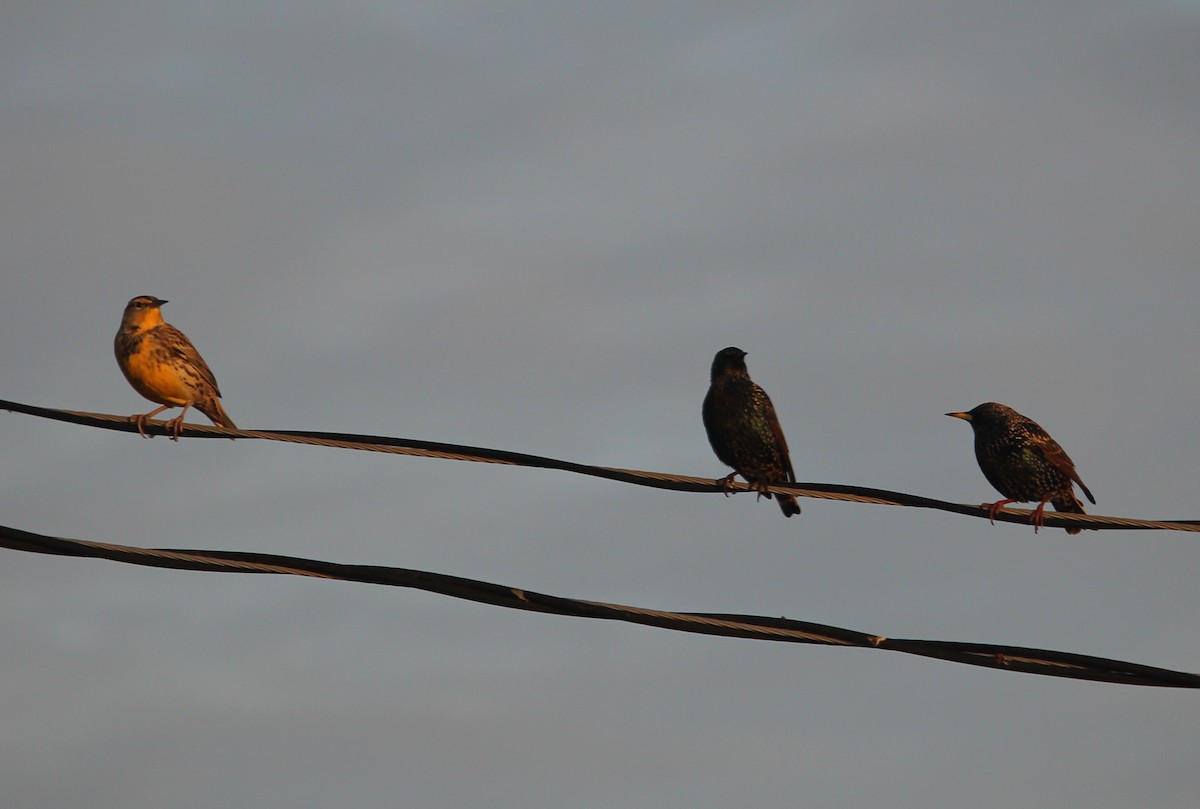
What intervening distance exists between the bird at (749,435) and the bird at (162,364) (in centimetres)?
343

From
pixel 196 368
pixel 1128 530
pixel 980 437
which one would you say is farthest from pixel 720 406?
pixel 1128 530

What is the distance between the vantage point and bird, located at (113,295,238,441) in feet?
35.8

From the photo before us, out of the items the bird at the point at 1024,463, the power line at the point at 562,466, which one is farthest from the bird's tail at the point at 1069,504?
the power line at the point at 562,466

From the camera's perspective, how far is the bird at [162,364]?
10906 mm

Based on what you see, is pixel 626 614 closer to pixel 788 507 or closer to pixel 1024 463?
pixel 788 507

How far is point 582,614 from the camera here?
235 inches

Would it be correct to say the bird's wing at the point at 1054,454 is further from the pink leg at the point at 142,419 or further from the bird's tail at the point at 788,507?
the pink leg at the point at 142,419

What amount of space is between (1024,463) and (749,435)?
212 cm

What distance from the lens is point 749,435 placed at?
1093 centimetres

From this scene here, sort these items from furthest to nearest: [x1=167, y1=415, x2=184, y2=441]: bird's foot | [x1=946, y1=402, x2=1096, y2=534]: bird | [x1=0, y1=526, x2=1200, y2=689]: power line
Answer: [x1=946, y1=402, x2=1096, y2=534]: bird, [x1=167, y1=415, x2=184, y2=441]: bird's foot, [x1=0, y1=526, x2=1200, y2=689]: power line

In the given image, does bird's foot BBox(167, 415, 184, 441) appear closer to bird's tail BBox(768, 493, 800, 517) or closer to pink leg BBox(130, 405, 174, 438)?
pink leg BBox(130, 405, 174, 438)

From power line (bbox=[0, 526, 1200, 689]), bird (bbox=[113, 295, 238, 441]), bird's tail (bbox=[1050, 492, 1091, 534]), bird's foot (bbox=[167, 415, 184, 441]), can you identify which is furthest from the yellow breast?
bird's tail (bbox=[1050, 492, 1091, 534])

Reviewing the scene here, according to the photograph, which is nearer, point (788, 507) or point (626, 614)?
point (626, 614)

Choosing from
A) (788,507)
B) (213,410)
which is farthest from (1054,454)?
(213,410)
